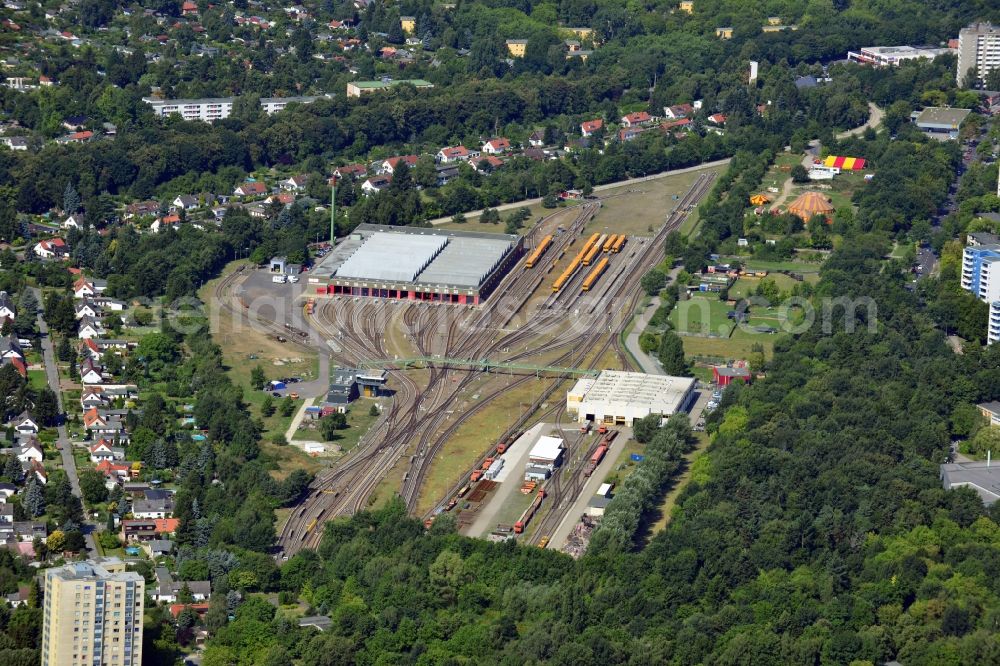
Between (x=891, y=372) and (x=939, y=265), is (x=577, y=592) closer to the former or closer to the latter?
(x=891, y=372)

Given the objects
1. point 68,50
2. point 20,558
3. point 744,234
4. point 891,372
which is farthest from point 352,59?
point 20,558

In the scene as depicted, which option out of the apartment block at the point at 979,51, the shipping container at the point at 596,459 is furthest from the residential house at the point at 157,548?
the apartment block at the point at 979,51

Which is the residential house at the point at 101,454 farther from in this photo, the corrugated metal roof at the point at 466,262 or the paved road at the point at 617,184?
the paved road at the point at 617,184

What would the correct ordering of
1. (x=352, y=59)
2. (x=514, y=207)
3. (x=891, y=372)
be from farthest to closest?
(x=352, y=59) → (x=514, y=207) → (x=891, y=372)

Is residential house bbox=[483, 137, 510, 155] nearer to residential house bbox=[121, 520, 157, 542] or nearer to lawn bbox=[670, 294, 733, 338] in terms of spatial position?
lawn bbox=[670, 294, 733, 338]

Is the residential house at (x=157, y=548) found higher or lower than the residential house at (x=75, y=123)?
higher

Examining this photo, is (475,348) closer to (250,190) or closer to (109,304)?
(109,304)
